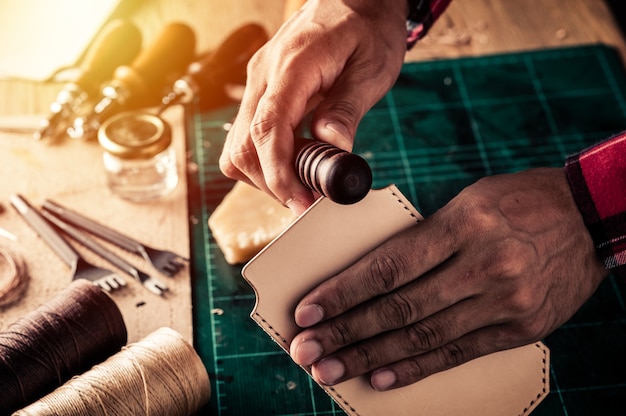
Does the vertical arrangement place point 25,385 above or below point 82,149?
below

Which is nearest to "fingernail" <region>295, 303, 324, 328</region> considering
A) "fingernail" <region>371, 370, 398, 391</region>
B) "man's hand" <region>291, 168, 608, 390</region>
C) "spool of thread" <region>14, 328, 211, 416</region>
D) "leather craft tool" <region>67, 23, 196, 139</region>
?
"man's hand" <region>291, 168, 608, 390</region>

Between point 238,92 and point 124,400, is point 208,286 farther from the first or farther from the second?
point 238,92

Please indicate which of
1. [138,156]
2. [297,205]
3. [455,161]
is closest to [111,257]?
[138,156]

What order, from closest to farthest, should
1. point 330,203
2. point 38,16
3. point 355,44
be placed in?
point 330,203 → point 355,44 → point 38,16

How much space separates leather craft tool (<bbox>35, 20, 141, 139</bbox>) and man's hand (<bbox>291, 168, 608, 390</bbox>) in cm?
A: 114

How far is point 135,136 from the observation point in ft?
6.31

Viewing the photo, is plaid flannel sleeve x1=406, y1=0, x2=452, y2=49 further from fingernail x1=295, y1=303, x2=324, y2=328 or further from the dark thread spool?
fingernail x1=295, y1=303, x2=324, y2=328

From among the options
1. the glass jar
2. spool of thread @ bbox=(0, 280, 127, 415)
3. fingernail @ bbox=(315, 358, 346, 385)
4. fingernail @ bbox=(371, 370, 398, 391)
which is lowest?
fingernail @ bbox=(371, 370, 398, 391)

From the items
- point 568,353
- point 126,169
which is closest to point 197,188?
point 126,169

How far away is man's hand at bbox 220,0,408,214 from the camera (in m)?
1.36

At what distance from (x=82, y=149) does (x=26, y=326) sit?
76 cm

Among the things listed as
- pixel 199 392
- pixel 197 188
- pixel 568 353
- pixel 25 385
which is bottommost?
pixel 568 353

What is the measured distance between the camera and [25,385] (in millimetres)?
1403

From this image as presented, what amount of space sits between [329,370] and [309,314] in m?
0.11
